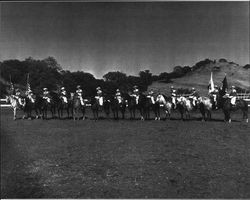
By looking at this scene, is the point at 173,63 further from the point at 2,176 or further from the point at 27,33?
the point at 2,176

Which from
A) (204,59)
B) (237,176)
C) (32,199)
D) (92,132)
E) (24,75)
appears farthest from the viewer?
(24,75)

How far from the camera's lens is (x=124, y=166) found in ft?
25.0

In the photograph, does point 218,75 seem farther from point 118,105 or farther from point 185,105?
point 118,105

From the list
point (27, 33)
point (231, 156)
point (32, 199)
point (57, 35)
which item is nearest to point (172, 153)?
point (231, 156)

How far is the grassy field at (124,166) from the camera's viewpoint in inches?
265

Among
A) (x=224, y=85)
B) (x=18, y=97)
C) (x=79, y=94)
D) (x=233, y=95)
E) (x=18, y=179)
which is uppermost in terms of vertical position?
(x=224, y=85)

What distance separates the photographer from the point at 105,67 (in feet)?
33.4

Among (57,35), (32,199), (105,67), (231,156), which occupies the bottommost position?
(32,199)

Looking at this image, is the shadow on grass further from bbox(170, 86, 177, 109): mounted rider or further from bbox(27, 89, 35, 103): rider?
bbox(170, 86, 177, 109): mounted rider


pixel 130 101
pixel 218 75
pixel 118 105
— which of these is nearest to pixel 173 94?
pixel 130 101

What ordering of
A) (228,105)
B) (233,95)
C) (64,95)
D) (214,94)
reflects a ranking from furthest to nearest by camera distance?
(64,95)
(214,94)
(228,105)
(233,95)

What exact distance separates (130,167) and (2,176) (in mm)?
2695

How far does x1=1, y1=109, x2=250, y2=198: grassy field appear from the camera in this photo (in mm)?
6734

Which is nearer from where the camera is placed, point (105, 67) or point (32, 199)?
point (32, 199)
